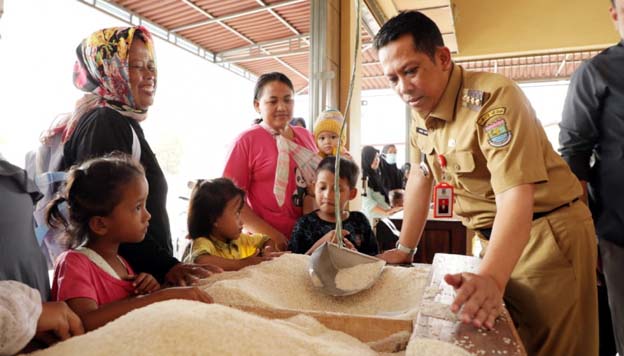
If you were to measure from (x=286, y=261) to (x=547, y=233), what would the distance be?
73 cm

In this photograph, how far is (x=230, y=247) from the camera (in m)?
1.65

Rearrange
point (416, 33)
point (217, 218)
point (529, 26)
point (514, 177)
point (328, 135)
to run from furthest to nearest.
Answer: point (529, 26)
point (328, 135)
point (217, 218)
point (416, 33)
point (514, 177)

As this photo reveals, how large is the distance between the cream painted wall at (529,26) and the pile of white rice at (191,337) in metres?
6.13

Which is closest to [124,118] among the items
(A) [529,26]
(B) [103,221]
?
(B) [103,221]

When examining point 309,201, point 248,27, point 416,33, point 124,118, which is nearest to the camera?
point 416,33

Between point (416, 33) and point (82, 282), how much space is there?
1.02m

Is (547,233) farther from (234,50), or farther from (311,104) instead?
(234,50)

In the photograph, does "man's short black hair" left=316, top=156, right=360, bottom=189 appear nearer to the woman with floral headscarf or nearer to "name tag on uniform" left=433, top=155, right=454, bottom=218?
the woman with floral headscarf

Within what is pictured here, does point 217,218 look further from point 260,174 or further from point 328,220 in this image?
point 328,220

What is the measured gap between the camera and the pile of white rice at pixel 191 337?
0.60 meters

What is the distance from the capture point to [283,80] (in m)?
2.02

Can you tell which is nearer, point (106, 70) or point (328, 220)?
point (106, 70)

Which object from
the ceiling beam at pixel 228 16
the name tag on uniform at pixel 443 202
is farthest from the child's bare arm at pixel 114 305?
the ceiling beam at pixel 228 16

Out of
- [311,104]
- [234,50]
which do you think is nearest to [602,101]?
[311,104]
